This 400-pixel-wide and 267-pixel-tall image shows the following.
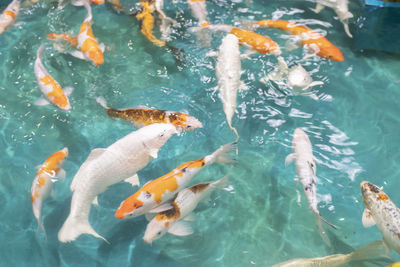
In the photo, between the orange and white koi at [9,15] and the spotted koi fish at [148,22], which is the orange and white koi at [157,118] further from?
the orange and white koi at [9,15]

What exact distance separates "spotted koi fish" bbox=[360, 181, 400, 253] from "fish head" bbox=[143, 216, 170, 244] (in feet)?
5.88

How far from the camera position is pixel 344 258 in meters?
3.07

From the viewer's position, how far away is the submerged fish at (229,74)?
12.7 feet

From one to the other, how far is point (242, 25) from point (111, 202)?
321 centimetres

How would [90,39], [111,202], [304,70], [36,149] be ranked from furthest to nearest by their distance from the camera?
[90,39] → [304,70] → [36,149] → [111,202]

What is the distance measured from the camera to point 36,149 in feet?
13.5

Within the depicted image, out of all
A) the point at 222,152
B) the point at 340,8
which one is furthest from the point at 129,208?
the point at 340,8

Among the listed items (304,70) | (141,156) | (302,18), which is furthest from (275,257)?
(302,18)

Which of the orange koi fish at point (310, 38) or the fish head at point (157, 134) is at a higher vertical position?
the orange koi fish at point (310, 38)

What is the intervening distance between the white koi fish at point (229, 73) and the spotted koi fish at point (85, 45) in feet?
5.20

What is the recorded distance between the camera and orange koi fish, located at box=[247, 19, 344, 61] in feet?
15.1

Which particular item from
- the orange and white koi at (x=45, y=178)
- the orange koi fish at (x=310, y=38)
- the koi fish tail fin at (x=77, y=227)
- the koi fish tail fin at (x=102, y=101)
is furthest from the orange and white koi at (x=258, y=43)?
the koi fish tail fin at (x=77, y=227)

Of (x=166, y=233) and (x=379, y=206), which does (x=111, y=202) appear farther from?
(x=379, y=206)

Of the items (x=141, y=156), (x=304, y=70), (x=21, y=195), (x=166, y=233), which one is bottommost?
(x=21, y=195)
